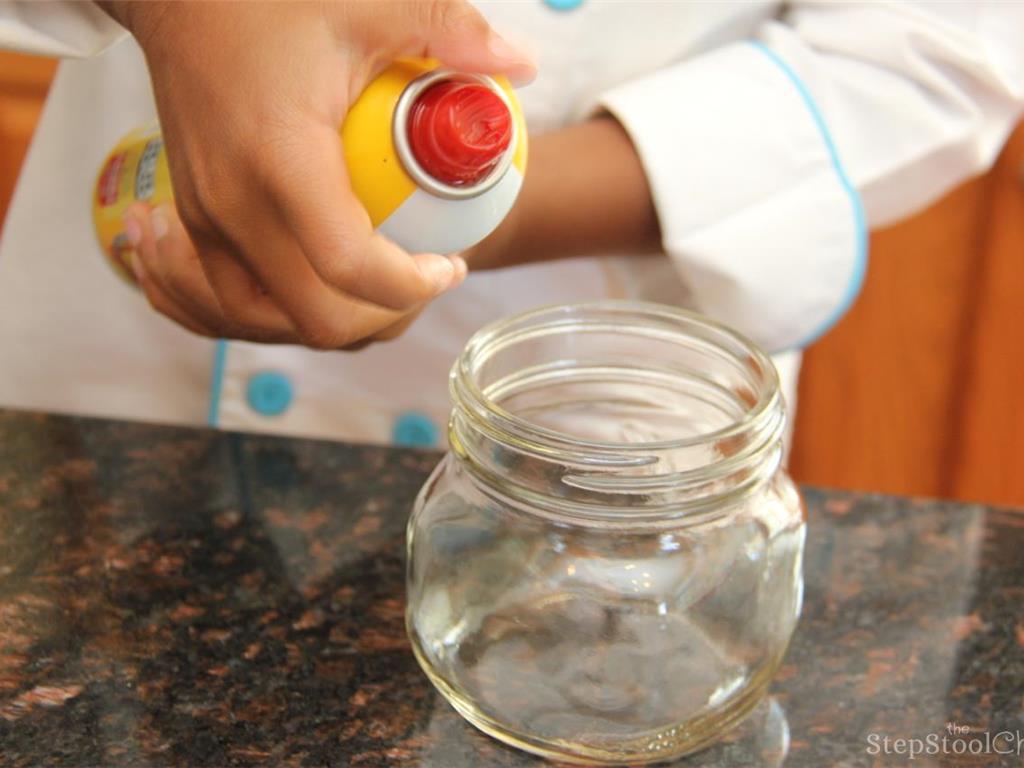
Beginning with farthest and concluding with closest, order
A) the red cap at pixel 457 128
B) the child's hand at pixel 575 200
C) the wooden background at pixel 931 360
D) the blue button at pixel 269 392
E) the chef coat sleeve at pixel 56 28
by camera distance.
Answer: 1. the wooden background at pixel 931 360
2. the blue button at pixel 269 392
3. the child's hand at pixel 575 200
4. the chef coat sleeve at pixel 56 28
5. the red cap at pixel 457 128

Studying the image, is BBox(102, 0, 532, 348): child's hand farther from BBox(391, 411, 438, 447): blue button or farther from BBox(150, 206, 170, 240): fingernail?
BBox(391, 411, 438, 447): blue button

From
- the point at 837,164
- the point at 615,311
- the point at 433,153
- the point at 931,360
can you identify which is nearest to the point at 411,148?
the point at 433,153

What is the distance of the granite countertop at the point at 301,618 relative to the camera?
0.42m

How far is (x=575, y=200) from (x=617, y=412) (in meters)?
0.16

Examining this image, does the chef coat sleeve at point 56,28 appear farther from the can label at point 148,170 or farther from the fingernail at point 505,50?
the fingernail at point 505,50

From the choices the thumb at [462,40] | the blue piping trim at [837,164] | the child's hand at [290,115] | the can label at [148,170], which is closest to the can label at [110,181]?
the can label at [148,170]

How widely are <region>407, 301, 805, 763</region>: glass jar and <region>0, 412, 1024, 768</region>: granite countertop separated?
0.07ft

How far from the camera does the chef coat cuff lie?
65 cm

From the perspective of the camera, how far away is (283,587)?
1.63ft

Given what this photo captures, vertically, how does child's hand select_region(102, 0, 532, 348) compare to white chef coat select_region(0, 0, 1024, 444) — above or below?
above

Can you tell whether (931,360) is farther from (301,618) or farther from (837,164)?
(301,618)

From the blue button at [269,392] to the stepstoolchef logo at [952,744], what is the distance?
1.47 ft

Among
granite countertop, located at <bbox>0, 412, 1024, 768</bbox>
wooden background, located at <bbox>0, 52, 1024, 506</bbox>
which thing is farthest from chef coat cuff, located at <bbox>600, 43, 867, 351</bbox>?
wooden background, located at <bbox>0, 52, 1024, 506</bbox>

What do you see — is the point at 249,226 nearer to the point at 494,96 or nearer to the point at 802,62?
the point at 494,96
